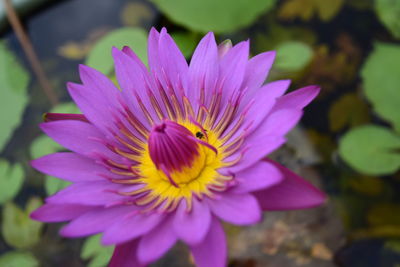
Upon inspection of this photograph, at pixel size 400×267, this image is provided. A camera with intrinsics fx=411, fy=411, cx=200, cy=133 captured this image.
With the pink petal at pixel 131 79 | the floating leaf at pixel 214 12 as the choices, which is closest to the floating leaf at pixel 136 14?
the floating leaf at pixel 214 12

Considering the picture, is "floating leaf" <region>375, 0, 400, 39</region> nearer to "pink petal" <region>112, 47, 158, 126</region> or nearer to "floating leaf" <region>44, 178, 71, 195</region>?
"pink petal" <region>112, 47, 158, 126</region>

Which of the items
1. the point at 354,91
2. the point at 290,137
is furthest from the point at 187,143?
the point at 354,91

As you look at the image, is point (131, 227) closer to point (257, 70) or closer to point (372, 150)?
point (257, 70)

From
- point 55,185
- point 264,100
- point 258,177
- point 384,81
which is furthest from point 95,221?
point 384,81

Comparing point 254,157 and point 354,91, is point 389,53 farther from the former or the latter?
point 254,157

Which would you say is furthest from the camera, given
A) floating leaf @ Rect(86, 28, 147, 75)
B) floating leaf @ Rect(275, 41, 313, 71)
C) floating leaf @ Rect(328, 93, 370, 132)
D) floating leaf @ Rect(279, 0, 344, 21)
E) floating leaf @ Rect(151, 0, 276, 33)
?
floating leaf @ Rect(279, 0, 344, 21)

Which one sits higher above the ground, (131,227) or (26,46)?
(26,46)

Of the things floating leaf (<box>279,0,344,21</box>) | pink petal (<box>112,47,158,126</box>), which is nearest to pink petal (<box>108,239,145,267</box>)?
pink petal (<box>112,47,158,126</box>)
